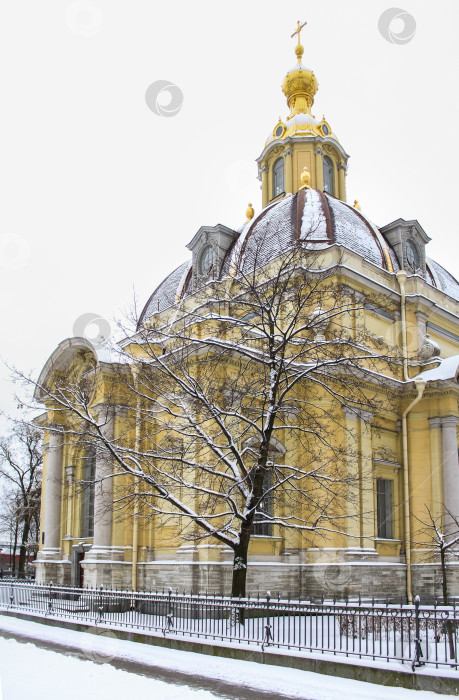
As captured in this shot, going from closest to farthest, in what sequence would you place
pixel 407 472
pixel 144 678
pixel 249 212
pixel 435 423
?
pixel 144 678
pixel 407 472
pixel 435 423
pixel 249 212

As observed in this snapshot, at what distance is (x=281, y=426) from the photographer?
15641 millimetres

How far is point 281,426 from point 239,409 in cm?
104

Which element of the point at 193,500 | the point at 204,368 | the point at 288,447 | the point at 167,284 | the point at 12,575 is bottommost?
the point at 12,575

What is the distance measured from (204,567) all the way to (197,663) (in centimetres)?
690

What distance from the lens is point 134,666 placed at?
10312 millimetres

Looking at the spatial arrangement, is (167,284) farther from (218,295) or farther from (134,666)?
(134,666)

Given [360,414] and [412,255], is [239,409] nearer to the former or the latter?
[360,414]

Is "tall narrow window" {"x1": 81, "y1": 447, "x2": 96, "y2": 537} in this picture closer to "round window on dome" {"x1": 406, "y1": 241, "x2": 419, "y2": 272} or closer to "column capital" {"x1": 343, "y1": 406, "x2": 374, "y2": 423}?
"column capital" {"x1": 343, "y1": 406, "x2": 374, "y2": 423}

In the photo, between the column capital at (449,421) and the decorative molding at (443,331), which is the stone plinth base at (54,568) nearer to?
the column capital at (449,421)

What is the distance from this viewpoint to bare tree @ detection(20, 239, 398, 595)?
1383cm

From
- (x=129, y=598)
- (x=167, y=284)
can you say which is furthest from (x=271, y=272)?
(x=129, y=598)

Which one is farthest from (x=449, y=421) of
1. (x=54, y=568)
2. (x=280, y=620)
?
(x=54, y=568)

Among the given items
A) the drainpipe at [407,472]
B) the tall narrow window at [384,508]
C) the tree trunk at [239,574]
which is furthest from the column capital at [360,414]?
the tree trunk at [239,574]

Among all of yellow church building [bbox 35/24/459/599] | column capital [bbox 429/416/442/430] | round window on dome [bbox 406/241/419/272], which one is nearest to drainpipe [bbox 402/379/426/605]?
yellow church building [bbox 35/24/459/599]
